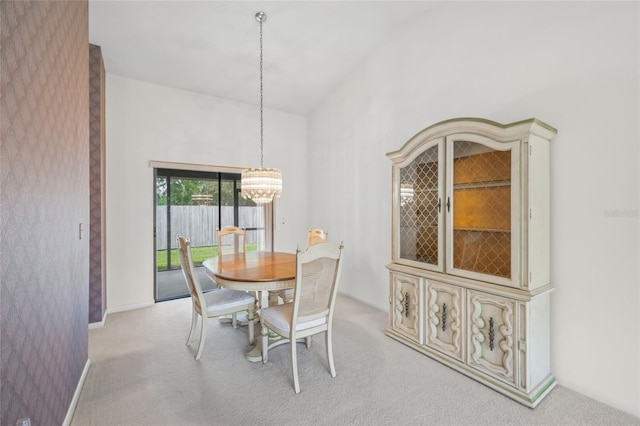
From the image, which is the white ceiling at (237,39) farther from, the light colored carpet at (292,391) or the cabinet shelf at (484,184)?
the light colored carpet at (292,391)

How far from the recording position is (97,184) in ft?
10.1

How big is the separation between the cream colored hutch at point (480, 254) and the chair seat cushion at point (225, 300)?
4.83 ft

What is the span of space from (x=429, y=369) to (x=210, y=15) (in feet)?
12.6

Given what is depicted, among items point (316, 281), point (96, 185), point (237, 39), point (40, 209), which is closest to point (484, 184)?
point (316, 281)

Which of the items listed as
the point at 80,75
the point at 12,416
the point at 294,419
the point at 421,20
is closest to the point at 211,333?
the point at 294,419

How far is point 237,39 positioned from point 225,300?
285 centimetres

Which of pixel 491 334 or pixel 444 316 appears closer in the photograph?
pixel 491 334

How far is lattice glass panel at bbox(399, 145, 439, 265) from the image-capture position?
8.21 ft

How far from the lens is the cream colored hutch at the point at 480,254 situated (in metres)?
1.94

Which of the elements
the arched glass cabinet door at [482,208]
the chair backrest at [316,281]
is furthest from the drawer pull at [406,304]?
the chair backrest at [316,281]

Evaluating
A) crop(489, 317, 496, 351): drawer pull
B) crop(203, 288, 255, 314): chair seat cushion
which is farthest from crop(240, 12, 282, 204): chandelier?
crop(489, 317, 496, 351): drawer pull

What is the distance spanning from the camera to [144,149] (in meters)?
3.76

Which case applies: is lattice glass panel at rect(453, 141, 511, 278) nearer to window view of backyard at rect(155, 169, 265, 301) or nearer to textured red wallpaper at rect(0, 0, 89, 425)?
textured red wallpaper at rect(0, 0, 89, 425)

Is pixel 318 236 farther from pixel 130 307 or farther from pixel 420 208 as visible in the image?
pixel 130 307
